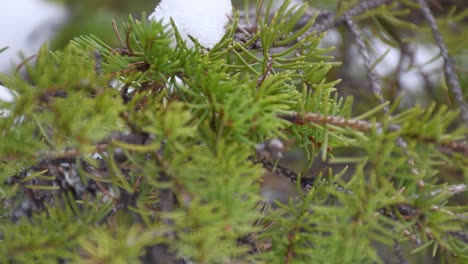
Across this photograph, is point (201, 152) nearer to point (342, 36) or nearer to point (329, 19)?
point (329, 19)

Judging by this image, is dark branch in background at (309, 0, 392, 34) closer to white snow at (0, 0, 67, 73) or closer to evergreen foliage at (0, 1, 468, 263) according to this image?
evergreen foliage at (0, 1, 468, 263)

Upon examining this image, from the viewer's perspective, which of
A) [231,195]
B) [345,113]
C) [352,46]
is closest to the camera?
[231,195]

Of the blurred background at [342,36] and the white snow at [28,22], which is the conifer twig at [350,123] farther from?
the white snow at [28,22]

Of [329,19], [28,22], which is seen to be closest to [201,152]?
[329,19]

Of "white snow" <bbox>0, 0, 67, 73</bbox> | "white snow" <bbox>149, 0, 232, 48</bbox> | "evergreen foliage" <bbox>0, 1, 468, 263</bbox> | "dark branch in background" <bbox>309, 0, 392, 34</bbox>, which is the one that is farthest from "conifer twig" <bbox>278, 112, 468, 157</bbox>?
"white snow" <bbox>0, 0, 67, 73</bbox>

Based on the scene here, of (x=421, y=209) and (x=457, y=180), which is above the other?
(x=421, y=209)

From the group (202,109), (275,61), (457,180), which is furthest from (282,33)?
(457,180)

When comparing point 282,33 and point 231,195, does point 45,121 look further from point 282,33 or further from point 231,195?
point 282,33

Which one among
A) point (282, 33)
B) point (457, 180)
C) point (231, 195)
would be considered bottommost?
point (457, 180)
